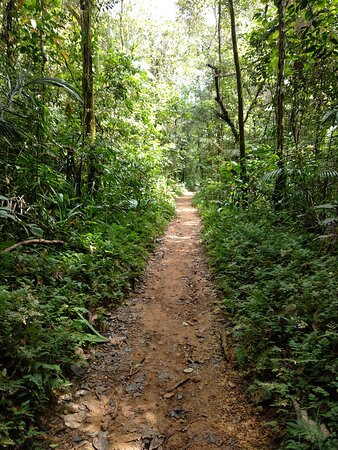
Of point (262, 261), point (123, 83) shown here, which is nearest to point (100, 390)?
point (262, 261)

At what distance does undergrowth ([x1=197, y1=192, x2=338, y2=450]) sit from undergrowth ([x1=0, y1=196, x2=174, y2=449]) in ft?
6.19

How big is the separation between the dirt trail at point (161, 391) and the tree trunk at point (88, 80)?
11.6 feet

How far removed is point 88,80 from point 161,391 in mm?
6803

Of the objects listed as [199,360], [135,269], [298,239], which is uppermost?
[298,239]

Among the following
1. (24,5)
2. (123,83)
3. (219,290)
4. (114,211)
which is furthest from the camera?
(123,83)

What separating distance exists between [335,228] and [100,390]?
3.78 m

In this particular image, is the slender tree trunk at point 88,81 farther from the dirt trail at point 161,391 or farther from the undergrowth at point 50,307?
the dirt trail at point 161,391

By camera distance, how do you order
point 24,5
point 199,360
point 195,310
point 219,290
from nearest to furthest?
point 199,360, point 195,310, point 219,290, point 24,5

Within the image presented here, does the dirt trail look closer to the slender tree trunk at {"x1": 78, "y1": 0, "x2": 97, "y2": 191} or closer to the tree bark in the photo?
the slender tree trunk at {"x1": 78, "y1": 0, "x2": 97, "y2": 191}

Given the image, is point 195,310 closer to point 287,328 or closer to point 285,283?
point 285,283

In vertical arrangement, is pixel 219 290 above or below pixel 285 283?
below

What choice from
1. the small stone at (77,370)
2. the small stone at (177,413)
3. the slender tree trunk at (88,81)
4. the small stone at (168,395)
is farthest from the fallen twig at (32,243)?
the small stone at (177,413)

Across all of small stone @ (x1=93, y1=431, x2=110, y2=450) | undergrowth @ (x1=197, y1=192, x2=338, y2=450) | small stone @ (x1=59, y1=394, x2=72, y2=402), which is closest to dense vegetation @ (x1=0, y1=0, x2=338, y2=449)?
undergrowth @ (x1=197, y1=192, x2=338, y2=450)

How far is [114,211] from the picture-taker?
8.12m
